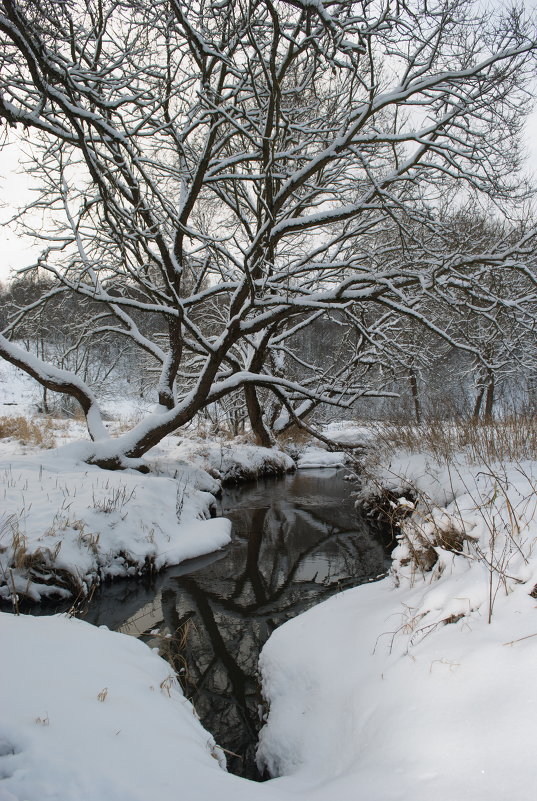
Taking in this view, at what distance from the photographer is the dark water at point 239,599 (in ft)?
10.7

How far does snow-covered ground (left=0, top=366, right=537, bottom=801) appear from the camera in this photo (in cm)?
151

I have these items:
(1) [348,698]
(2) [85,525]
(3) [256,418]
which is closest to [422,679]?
(1) [348,698]

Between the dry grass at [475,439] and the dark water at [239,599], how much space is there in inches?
68.6

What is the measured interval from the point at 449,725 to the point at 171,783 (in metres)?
1.06

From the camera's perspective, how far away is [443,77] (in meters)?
6.38

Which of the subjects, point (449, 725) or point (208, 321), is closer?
point (449, 725)

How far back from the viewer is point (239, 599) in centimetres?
503

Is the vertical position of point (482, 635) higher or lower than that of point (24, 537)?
higher

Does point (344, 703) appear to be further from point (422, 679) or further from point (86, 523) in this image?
point (86, 523)

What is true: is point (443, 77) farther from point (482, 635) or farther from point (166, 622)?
point (166, 622)

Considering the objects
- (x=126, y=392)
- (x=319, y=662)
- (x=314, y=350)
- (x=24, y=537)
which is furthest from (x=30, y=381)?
(x=319, y=662)

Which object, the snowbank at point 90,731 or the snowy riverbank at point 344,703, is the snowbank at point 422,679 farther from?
the snowbank at point 90,731

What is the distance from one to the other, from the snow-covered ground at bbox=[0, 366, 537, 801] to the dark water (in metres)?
0.37

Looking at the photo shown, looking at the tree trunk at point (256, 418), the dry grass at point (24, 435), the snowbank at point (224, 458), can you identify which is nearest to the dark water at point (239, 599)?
the snowbank at point (224, 458)
